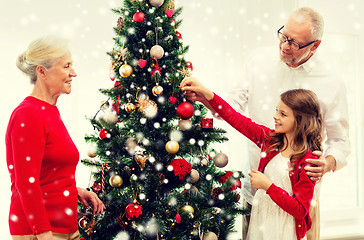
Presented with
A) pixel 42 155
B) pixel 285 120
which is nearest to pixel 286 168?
pixel 285 120

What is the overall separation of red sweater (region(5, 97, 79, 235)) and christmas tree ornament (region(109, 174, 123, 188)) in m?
0.19

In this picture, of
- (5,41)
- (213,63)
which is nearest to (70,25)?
(5,41)

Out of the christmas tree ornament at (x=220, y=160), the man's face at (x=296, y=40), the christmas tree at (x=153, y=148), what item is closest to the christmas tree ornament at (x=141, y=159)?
the christmas tree at (x=153, y=148)

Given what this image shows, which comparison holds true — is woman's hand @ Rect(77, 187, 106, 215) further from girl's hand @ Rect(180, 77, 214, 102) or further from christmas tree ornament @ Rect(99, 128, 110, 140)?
girl's hand @ Rect(180, 77, 214, 102)

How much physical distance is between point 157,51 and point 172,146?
16.9 inches

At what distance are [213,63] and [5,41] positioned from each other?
147 cm

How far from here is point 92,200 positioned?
155 centimetres

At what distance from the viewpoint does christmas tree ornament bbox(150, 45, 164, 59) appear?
1546 mm

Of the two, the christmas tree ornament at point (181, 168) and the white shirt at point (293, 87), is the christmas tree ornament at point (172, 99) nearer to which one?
the christmas tree ornament at point (181, 168)

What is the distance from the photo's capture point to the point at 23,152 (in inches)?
46.3

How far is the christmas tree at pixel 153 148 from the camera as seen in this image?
1555mm

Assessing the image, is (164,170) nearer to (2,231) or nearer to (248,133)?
(248,133)

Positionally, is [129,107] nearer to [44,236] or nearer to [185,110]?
[185,110]

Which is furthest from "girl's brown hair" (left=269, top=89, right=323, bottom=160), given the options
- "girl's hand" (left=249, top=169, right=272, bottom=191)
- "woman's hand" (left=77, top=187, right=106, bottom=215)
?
"woman's hand" (left=77, top=187, right=106, bottom=215)
